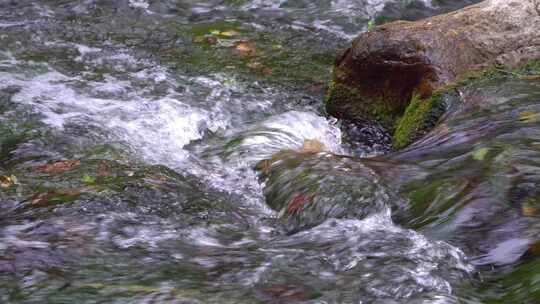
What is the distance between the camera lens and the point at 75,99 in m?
6.31

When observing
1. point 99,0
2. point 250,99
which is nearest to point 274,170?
point 250,99

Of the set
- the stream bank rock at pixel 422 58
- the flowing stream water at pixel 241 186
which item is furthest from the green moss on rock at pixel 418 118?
the flowing stream water at pixel 241 186

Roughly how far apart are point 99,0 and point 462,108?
238 inches

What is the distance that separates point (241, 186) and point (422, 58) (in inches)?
76.9

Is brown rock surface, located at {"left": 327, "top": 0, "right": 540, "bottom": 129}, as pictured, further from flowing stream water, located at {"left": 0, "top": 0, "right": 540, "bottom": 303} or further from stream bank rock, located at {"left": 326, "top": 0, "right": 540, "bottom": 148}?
flowing stream water, located at {"left": 0, "top": 0, "right": 540, "bottom": 303}

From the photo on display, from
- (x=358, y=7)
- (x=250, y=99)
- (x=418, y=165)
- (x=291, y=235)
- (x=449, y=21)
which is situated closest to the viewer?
(x=291, y=235)

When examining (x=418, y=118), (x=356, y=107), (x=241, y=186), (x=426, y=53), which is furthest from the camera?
(x=356, y=107)

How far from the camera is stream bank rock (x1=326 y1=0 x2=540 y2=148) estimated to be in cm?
553

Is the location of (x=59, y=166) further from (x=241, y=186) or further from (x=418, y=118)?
(x=418, y=118)

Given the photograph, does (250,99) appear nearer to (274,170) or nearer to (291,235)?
(274,170)

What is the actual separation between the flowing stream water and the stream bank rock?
23 centimetres

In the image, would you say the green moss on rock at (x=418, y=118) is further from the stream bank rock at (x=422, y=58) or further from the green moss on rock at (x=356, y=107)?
the green moss on rock at (x=356, y=107)

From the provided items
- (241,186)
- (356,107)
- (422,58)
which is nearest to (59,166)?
(241,186)

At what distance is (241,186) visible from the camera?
4676 mm
